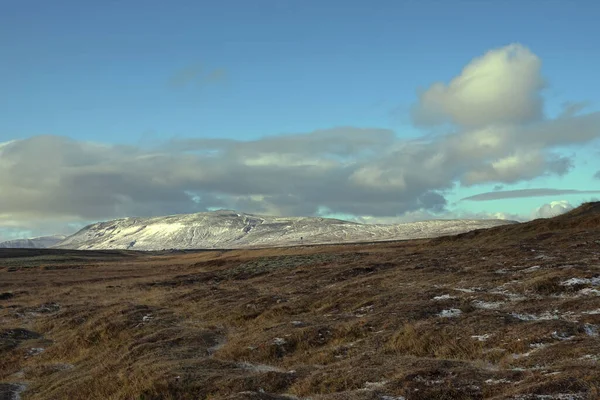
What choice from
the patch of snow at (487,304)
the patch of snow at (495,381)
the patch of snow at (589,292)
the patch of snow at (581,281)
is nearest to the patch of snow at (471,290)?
the patch of snow at (487,304)

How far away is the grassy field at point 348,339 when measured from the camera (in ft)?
61.5

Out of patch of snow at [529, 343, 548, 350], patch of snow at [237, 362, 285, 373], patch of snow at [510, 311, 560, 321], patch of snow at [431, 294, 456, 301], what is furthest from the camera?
patch of snow at [431, 294, 456, 301]

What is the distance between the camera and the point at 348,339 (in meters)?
26.7

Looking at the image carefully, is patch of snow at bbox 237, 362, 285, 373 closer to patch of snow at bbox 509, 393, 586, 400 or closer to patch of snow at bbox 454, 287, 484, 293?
patch of snow at bbox 509, 393, 586, 400

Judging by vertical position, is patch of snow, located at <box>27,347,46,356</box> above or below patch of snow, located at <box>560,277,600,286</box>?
below

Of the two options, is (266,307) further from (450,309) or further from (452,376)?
(452,376)

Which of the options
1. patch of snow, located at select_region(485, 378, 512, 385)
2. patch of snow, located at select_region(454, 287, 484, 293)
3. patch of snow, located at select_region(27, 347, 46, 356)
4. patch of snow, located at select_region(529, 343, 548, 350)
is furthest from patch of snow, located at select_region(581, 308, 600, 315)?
patch of snow, located at select_region(27, 347, 46, 356)

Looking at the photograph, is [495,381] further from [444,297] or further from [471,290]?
[471,290]

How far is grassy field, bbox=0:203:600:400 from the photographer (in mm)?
18734

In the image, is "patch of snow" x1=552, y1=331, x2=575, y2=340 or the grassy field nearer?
the grassy field

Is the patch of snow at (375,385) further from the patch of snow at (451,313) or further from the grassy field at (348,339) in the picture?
the patch of snow at (451,313)

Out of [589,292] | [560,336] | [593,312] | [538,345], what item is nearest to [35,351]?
[538,345]

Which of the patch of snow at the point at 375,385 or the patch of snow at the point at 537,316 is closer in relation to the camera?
the patch of snow at the point at 375,385

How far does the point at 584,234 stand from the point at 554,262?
21755 millimetres
